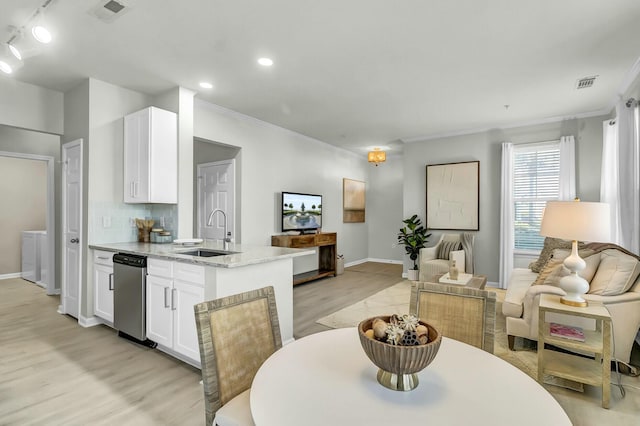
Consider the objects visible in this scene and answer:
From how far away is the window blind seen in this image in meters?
5.22

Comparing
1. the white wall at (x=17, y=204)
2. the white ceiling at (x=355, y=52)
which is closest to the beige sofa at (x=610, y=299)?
the white ceiling at (x=355, y=52)

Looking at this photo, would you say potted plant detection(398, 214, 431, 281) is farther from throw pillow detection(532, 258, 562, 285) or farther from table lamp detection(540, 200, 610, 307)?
table lamp detection(540, 200, 610, 307)

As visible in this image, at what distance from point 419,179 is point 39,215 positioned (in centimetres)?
752

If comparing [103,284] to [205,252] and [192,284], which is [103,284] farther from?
[192,284]

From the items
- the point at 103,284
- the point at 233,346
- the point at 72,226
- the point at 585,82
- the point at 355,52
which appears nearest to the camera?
the point at 233,346

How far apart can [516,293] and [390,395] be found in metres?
2.95

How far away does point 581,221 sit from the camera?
2.44 metres

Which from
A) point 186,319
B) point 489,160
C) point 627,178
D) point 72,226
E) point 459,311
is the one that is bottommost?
point 186,319

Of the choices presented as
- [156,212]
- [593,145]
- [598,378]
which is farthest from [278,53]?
[593,145]

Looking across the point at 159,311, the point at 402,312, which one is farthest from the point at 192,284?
the point at 402,312

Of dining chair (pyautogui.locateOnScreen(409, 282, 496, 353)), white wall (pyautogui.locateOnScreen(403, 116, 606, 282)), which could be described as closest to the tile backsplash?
dining chair (pyautogui.locateOnScreen(409, 282, 496, 353))

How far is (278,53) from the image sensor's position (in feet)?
10.1

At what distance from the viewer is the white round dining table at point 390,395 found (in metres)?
0.83

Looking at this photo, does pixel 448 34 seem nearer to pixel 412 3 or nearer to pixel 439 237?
pixel 412 3
